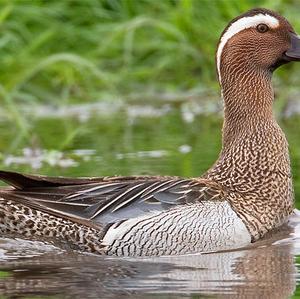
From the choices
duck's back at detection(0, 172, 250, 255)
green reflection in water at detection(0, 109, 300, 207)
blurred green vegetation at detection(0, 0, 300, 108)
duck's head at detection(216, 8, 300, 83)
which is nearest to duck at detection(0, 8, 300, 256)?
duck's back at detection(0, 172, 250, 255)

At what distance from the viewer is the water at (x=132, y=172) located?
24.8 feet

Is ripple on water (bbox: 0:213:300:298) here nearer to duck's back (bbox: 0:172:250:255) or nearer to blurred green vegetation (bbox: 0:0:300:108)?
duck's back (bbox: 0:172:250:255)

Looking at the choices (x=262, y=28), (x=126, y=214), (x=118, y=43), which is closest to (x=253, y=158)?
(x=262, y=28)

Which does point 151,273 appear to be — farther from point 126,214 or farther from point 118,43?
point 118,43

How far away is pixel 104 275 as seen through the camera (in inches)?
317

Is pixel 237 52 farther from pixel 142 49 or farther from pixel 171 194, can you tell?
pixel 142 49

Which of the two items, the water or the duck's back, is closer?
the water

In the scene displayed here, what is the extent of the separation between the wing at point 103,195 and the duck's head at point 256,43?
3.95 ft

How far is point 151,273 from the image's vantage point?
8.10m

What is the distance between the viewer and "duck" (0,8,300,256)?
8.84 m

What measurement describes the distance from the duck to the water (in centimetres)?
10

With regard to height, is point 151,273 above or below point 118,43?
below

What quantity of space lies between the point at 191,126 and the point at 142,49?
6.64ft

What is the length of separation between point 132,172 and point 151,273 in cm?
294
